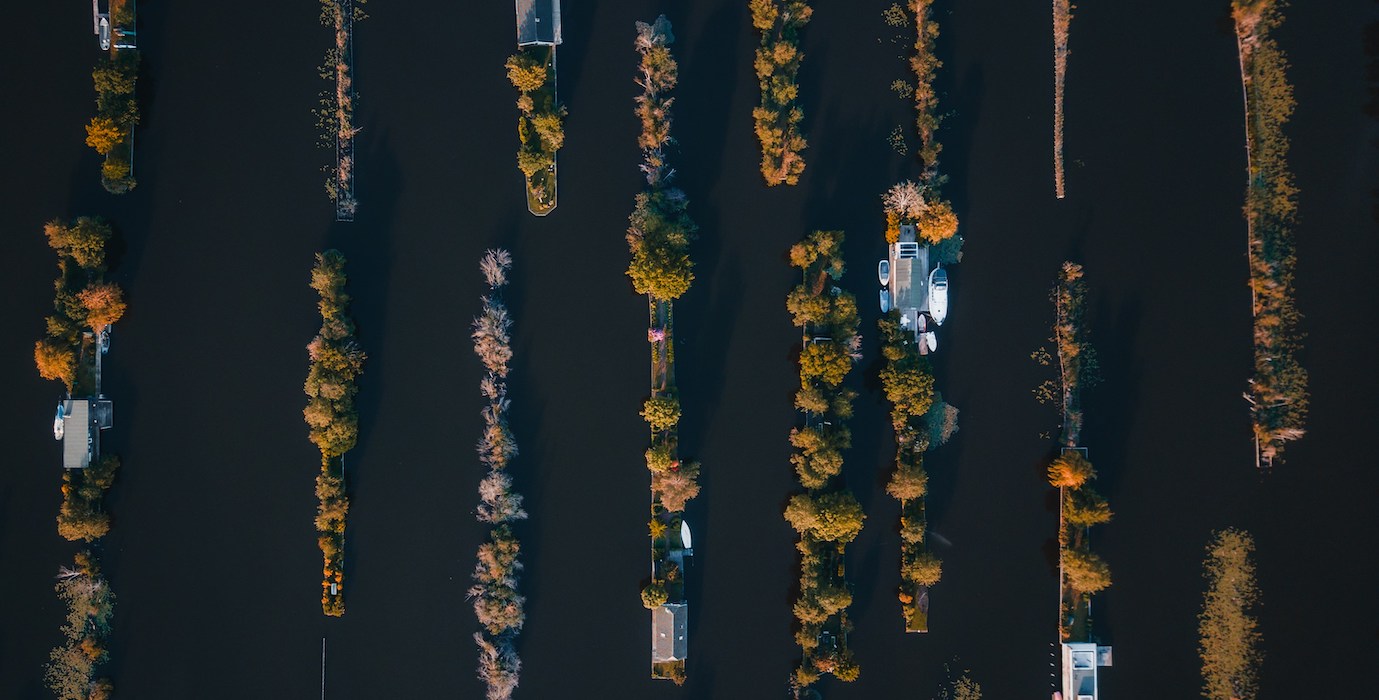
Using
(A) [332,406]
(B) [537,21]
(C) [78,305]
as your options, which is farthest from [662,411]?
(C) [78,305]

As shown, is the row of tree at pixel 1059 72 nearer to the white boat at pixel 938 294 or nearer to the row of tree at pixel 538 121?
the white boat at pixel 938 294

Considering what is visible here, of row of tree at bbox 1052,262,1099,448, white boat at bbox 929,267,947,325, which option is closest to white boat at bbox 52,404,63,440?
white boat at bbox 929,267,947,325

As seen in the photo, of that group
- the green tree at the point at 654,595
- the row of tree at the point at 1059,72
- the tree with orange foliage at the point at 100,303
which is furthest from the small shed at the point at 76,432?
the row of tree at the point at 1059,72

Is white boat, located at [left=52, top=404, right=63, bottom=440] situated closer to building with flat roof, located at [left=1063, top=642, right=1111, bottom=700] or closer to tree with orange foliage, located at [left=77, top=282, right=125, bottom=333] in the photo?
tree with orange foliage, located at [left=77, top=282, right=125, bottom=333]

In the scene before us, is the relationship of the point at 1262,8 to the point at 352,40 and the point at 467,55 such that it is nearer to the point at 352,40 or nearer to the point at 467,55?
the point at 467,55

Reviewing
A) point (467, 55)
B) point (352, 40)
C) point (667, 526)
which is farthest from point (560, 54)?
point (667, 526)

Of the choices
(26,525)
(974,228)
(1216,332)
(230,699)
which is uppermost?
(974,228)
